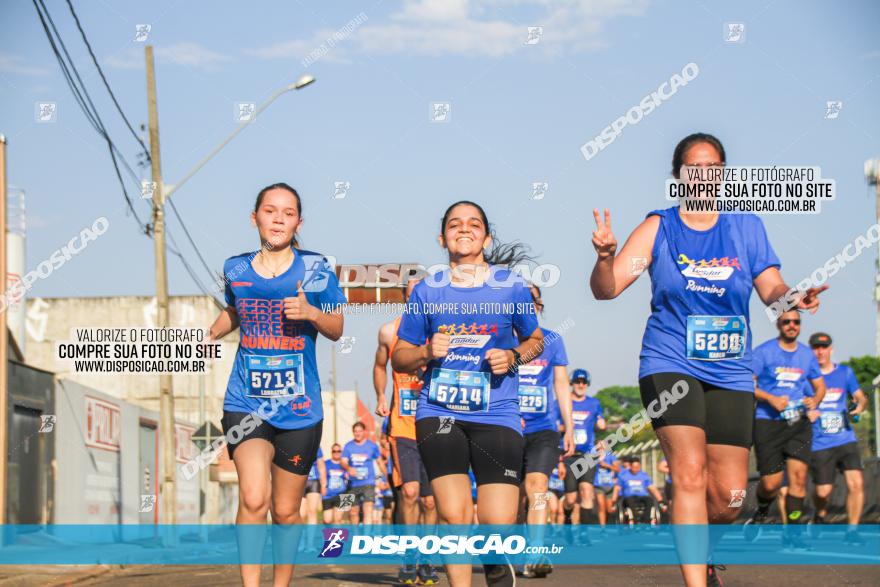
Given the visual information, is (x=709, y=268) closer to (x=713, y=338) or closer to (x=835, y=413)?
(x=713, y=338)

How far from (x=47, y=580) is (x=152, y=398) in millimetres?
50193

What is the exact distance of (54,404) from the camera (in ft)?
76.0

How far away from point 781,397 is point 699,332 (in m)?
7.26

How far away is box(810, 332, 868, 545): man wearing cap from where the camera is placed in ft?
49.7


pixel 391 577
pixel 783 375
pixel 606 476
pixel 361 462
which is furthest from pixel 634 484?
pixel 391 577

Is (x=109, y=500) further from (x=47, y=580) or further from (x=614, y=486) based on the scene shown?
(x=47, y=580)

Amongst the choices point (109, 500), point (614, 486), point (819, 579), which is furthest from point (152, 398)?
point (819, 579)

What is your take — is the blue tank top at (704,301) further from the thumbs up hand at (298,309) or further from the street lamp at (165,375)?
the street lamp at (165,375)

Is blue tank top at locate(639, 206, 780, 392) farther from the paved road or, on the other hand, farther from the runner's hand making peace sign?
the paved road

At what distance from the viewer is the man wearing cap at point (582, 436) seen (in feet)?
56.4

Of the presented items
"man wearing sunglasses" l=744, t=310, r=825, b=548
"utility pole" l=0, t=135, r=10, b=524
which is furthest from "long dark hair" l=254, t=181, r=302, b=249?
"utility pole" l=0, t=135, r=10, b=524

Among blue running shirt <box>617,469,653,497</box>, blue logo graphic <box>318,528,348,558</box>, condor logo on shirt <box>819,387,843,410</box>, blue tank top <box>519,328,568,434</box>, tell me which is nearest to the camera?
blue logo graphic <box>318,528,348,558</box>

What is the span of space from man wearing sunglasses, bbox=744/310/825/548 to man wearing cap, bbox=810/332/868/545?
3.89 feet

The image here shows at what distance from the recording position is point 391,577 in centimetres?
1186
